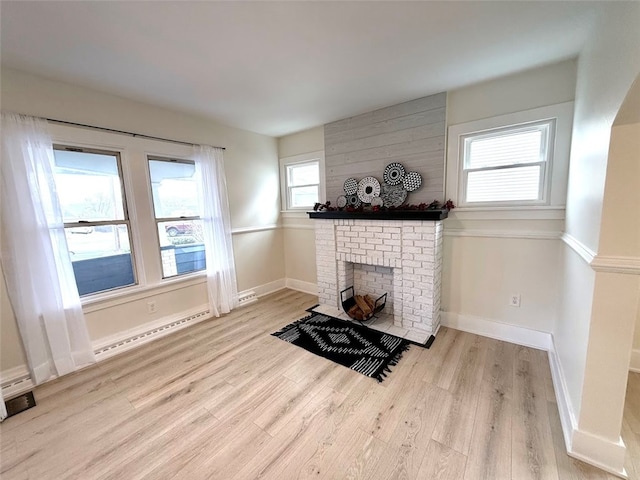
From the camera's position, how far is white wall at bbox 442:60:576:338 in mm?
2197

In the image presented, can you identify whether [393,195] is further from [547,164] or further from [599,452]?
[599,452]

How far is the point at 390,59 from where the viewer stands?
1.96m

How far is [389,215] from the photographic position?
273 cm

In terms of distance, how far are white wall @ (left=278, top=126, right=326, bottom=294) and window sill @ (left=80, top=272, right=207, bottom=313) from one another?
1446 mm

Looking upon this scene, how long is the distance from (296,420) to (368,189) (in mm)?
2444

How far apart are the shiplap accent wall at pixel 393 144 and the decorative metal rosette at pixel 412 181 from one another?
0.06 m

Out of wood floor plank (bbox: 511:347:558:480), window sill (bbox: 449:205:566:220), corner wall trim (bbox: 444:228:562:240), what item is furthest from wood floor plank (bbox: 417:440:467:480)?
window sill (bbox: 449:205:566:220)

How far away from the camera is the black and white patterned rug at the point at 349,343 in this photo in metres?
2.25

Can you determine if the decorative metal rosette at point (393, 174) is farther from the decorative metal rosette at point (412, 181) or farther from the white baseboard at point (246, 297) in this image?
the white baseboard at point (246, 297)

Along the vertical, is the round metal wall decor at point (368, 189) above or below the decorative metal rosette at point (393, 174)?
below

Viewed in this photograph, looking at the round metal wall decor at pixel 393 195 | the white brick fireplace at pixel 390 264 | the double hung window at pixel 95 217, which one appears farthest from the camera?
the round metal wall decor at pixel 393 195

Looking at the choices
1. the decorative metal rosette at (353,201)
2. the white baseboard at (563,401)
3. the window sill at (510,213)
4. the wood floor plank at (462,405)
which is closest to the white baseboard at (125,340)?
the decorative metal rosette at (353,201)

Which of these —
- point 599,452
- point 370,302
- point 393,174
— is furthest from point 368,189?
point 599,452

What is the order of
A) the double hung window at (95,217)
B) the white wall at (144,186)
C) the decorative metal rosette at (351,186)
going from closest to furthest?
1. the white wall at (144,186)
2. the double hung window at (95,217)
3. the decorative metal rosette at (351,186)
